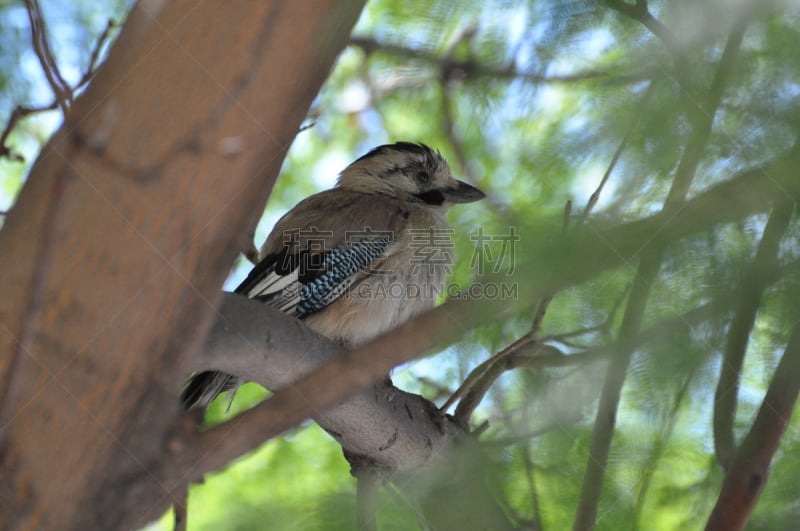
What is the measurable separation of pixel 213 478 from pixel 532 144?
9.59 ft

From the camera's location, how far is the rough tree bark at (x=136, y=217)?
1.99 metres

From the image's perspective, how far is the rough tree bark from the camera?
1.99 m

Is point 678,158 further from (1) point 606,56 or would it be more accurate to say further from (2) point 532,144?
(2) point 532,144

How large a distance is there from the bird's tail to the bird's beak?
5.39ft

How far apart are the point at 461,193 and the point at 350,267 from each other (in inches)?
38.5

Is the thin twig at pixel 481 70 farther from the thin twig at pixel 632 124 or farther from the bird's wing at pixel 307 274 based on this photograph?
the bird's wing at pixel 307 274

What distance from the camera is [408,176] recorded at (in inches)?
196

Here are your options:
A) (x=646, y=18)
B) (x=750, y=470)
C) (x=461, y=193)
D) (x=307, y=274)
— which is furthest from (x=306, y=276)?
(x=646, y=18)

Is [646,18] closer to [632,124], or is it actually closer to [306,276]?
[632,124]

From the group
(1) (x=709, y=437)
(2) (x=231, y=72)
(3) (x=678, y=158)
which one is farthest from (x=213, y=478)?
(3) (x=678, y=158)

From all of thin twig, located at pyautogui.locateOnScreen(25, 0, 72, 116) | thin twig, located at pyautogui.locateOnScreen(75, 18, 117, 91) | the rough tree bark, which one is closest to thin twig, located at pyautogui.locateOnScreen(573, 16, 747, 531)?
the rough tree bark

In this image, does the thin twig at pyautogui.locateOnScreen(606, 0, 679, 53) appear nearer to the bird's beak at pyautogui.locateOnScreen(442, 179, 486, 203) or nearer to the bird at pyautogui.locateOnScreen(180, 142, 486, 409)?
the bird at pyautogui.locateOnScreen(180, 142, 486, 409)

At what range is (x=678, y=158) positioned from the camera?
74.4 inches

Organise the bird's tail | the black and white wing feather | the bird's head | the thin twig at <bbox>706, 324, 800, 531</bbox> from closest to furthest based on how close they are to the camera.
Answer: the thin twig at <bbox>706, 324, 800, 531</bbox>
the bird's tail
the black and white wing feather
the bird's head
